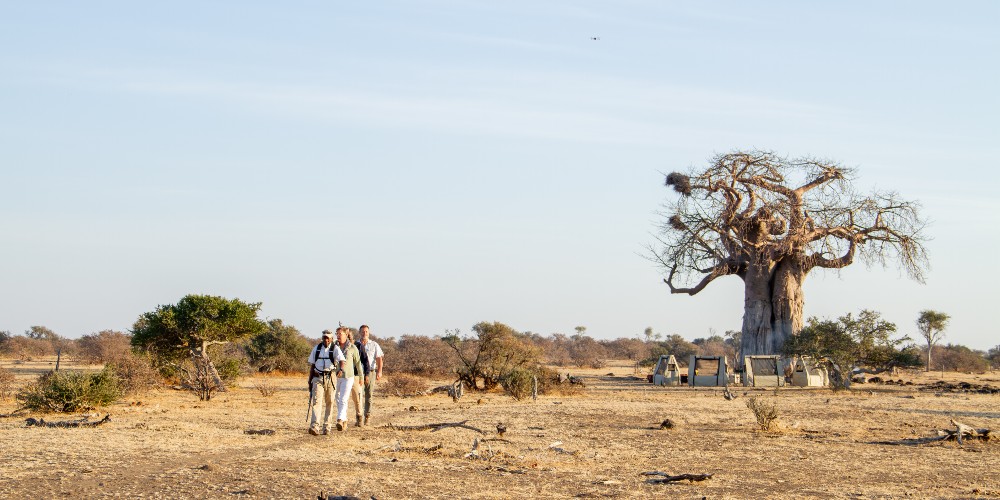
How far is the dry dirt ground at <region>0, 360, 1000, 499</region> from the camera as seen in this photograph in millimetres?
9141

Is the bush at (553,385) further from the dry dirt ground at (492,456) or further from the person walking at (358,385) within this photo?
the person walking at (358,385)

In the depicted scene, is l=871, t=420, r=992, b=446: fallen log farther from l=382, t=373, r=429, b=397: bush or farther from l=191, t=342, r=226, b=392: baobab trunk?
l=191, t=342, r=226, b=392: baobab trunk

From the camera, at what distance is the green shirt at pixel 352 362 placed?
14.2 metres

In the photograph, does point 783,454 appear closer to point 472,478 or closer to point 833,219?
point 472,478

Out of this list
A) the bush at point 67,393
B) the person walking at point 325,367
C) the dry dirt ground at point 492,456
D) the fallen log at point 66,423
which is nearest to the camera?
the dry dirt ground at point 492,456

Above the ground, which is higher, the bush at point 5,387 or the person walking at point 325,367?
the person walking at point 325,367

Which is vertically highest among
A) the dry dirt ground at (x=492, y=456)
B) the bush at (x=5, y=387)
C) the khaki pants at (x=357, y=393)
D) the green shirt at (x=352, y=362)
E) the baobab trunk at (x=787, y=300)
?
the baobab trunk at (x=787, y=300)

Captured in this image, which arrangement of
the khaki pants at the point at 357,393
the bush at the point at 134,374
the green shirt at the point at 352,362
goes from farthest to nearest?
the bush at the point at 134,374
the khaki pants at the point at 357,393
the green shirt at the point at 352,362

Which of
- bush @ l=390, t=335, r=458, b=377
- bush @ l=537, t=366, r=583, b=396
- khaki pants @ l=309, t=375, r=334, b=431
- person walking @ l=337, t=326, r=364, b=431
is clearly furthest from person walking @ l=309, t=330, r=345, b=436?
bush @ l=390, t=335, r=458, b=377

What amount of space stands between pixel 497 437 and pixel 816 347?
23572mm

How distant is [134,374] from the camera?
2208cm

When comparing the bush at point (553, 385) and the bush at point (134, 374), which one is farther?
the bush at point (553, 385)

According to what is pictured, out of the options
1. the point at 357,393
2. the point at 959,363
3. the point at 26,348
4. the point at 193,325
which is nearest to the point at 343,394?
the point at 357,393

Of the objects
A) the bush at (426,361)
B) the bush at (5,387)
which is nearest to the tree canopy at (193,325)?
the bush at (5,387)
